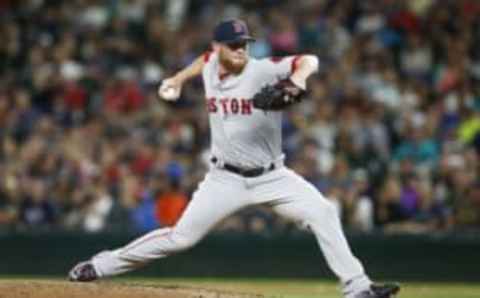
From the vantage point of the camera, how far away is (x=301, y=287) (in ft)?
44.8

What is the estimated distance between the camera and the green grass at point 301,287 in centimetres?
1238

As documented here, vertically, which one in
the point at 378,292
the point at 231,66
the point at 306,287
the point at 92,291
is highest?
the point at 231,66

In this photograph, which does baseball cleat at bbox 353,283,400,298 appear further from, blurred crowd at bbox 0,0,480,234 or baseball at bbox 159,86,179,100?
blurred crowd at bbox 0,0,480,234

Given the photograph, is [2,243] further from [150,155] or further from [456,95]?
[456,95]

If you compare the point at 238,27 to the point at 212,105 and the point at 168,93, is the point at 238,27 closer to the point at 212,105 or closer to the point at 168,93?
the point at 212,105

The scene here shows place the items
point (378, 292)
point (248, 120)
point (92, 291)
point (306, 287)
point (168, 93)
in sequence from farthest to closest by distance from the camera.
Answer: point (306, 287)
point (168, 93)
point (92, 291)
point (248, 120)
point (378, 292)

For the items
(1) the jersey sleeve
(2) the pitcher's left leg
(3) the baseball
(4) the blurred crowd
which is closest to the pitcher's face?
(1) the jersey sleeve

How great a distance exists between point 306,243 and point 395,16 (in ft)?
12.8

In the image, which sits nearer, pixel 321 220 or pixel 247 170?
pixel 321 220

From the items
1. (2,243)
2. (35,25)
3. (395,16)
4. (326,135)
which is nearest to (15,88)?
(35,25)

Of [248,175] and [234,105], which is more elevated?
[234,105]

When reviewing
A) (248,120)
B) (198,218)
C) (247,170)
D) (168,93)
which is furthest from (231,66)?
(198,218)

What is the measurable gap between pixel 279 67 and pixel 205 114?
23.1 feet

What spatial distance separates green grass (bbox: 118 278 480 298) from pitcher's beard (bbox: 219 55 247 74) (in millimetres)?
2981
